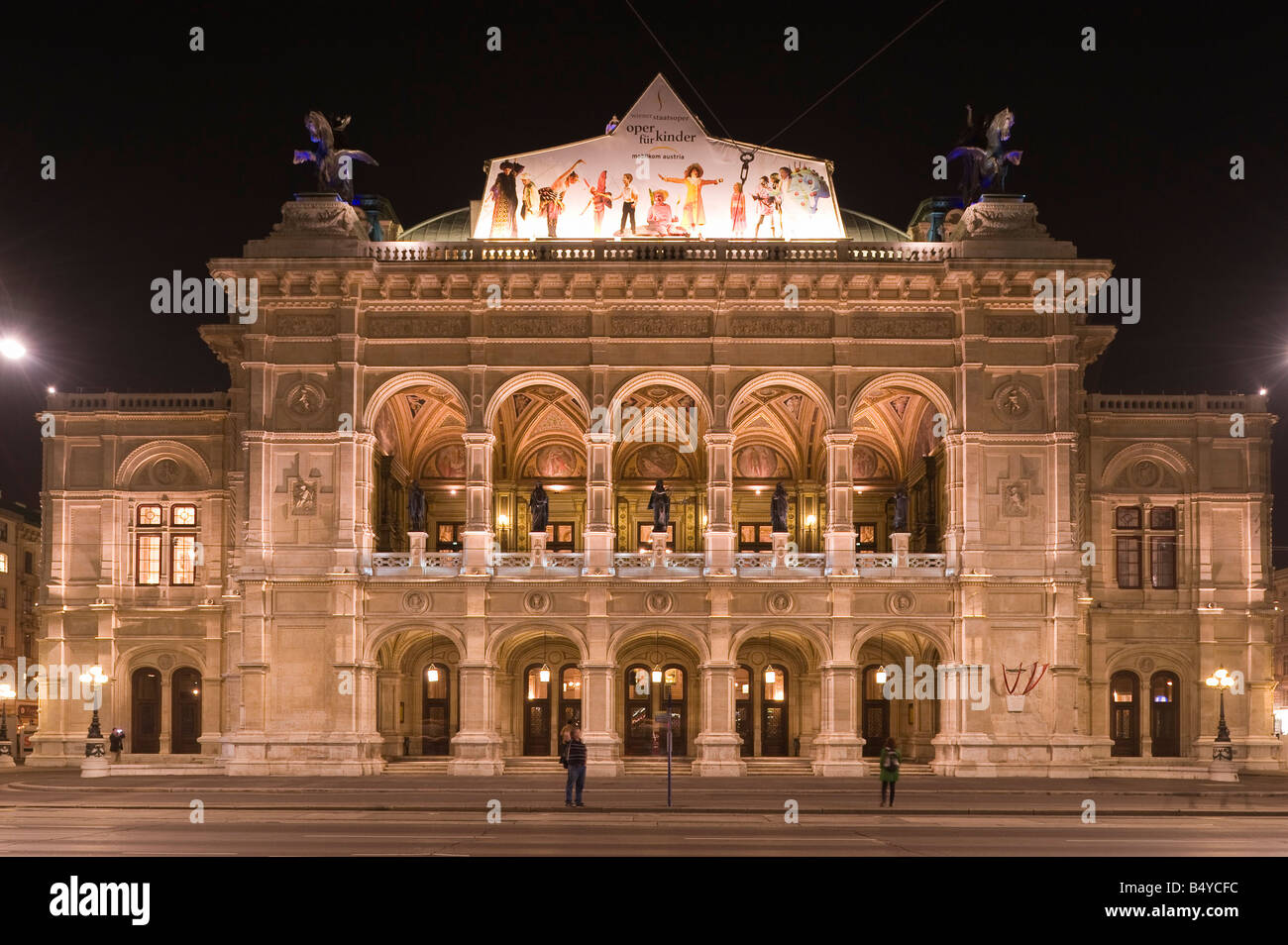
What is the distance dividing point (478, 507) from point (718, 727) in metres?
9.65

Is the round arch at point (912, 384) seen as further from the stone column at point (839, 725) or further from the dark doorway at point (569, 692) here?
the dark doorway at point (569, 692)

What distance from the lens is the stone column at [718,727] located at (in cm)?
4647

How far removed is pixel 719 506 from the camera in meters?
47.9

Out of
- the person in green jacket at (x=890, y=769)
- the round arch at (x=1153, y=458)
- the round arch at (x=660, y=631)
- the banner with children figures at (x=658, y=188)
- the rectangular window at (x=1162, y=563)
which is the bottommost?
the person in green jacket at (x=890, y=769)

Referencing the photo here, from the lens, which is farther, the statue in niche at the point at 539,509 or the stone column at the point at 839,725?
the statue in niche at the point at 539,509

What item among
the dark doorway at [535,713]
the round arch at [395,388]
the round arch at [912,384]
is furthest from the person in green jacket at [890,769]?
the dark doorway at [535,713]

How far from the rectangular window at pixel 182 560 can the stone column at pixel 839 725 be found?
70.0ft

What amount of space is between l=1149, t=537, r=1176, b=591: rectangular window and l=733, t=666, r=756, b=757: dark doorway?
538 inches

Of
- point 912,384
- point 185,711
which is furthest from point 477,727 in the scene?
point 912,384

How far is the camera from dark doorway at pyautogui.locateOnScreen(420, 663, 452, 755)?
178 feet

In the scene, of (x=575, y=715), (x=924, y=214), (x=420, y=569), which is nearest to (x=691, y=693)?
(x=575, y=715)

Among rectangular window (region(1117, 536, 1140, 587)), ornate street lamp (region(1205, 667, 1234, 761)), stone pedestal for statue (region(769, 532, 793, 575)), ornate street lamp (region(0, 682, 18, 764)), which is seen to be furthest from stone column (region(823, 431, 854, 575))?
ornate street lamp (region(0, 682, 18, 764))

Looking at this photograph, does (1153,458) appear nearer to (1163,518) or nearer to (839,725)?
(1163,518)
